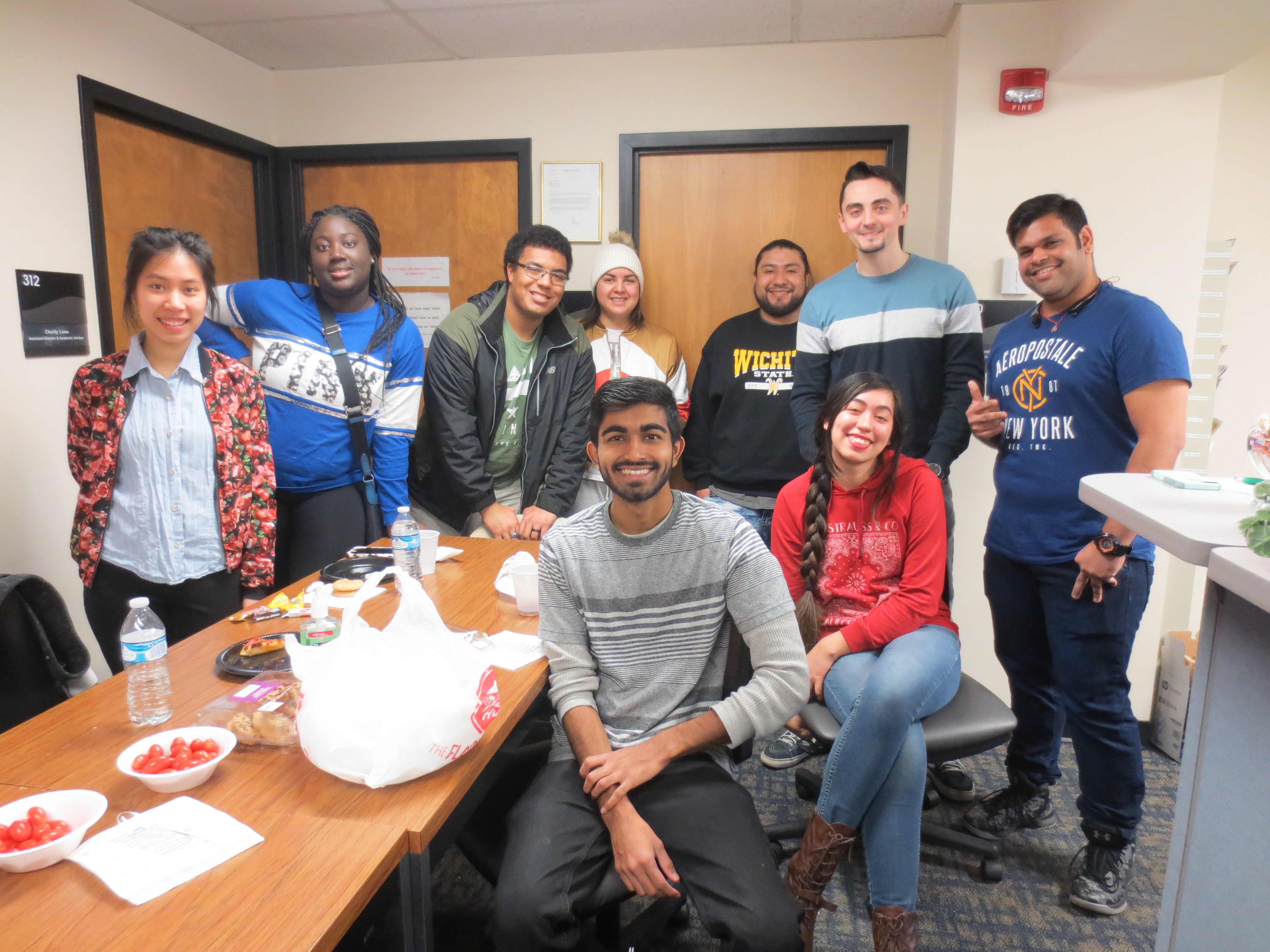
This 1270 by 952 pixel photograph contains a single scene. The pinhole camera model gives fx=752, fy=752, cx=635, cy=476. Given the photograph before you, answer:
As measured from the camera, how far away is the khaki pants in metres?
2.49

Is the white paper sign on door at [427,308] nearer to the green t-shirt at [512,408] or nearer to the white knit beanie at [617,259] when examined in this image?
the white knit beanie at [617,259]

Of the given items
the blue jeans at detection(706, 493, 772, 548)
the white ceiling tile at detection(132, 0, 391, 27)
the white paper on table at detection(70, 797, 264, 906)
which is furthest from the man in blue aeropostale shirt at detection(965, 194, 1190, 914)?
the white ceiling tile at detection(132, 0, 391, 27)

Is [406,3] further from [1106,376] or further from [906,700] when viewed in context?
[906,700]

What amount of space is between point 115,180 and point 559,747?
2499 millimetres

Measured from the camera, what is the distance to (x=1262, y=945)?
33.6 inches

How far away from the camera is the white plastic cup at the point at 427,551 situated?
6.38ft

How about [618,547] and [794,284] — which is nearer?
[618,547]

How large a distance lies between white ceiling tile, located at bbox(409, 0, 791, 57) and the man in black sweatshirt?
799mm

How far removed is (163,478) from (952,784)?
2.28 metres

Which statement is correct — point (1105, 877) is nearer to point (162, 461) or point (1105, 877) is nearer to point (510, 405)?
point (510, 405)

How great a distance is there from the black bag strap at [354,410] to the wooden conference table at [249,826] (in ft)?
2.99

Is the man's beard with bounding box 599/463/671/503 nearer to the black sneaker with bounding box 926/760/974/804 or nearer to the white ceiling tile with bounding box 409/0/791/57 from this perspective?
the black sneaker with bounding box 926/760/974/804

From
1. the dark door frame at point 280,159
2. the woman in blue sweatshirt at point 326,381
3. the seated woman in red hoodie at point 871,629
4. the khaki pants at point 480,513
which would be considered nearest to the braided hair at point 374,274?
→ the woman in blue sweatshirt at point 326,381

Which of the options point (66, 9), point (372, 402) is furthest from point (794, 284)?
point (66, 9)
